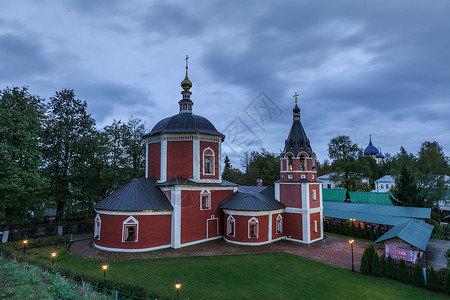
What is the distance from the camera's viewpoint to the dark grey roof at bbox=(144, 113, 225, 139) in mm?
20344

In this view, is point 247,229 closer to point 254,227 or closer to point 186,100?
point 254,227

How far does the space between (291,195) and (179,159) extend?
10010mm

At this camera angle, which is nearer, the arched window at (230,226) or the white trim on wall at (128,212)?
the white trim on wall at (128,212)

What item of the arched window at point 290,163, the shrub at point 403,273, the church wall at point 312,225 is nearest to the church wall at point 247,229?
the church wall at point 312,225

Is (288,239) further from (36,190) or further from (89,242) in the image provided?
(36,190)

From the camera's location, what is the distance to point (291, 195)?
2092 centimetres

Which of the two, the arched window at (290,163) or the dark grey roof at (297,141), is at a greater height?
the dark grey roof at (297,141)

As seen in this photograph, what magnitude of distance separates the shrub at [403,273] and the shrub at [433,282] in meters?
0.83

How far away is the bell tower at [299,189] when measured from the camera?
20.1 m

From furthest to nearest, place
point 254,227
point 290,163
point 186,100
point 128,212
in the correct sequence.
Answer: point 186,100
point 290,163
point 254,227
point 128,212

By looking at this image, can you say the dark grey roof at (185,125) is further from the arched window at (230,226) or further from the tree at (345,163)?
the tree at (345,163)

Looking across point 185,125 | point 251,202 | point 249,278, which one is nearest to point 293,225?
point 251,202

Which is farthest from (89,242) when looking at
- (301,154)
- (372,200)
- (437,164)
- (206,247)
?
(437,164)

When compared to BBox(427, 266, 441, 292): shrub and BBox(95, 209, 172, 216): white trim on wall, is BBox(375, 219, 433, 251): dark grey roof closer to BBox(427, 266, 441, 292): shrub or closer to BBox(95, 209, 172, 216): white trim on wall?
BBox(427, 266, 441, 292): shrub
